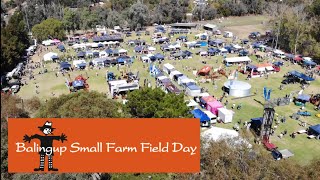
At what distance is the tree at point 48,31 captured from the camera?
74.7m

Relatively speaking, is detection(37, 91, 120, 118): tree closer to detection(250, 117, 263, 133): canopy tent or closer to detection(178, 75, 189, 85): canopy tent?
detection(250, 117, 263, 133): canopy tent

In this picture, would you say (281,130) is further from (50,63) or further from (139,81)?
(50,63)

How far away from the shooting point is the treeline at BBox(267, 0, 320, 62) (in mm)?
60875

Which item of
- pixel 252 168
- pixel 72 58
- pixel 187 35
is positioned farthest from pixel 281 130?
pixel 187 35

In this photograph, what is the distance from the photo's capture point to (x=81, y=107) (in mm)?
26641

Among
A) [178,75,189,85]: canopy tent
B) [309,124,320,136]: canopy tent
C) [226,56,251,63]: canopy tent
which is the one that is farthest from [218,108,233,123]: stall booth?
[226,56,251,63]: canopy tent

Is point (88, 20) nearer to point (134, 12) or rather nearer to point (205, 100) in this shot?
point (134, 12)

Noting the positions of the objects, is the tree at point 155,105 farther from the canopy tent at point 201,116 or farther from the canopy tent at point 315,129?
the canopy tent at point 315,129

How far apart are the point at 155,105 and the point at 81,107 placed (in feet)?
22.9

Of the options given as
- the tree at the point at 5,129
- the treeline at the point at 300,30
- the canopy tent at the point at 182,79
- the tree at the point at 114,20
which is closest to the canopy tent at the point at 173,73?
the canopy tent at the point at 182,79

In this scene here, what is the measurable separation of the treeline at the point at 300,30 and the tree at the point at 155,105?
38307 mm

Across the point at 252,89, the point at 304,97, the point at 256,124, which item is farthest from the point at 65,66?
the point at 304,97

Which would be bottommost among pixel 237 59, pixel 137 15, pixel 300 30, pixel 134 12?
pixel 237 59

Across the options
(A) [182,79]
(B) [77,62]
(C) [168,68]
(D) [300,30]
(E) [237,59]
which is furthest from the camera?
(D) [300,30]
